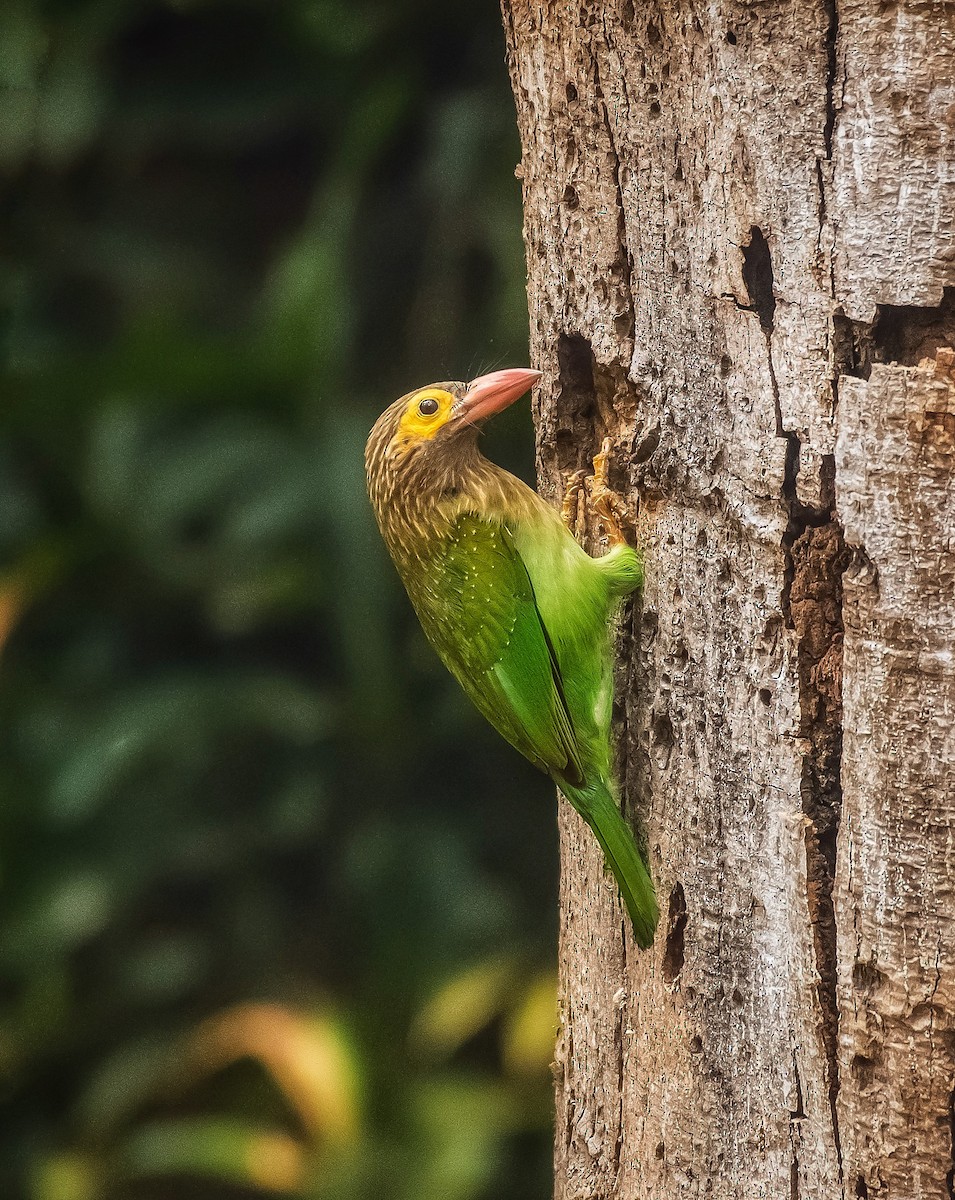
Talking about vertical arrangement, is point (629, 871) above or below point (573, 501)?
below

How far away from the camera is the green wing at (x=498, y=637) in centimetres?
288

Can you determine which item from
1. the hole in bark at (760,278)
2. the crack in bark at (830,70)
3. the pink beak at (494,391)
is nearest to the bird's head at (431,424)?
the pink beak at (494,391)

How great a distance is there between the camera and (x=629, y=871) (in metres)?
2.56

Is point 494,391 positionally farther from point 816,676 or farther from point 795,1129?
point 795,1129

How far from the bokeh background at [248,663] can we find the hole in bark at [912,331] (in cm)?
271

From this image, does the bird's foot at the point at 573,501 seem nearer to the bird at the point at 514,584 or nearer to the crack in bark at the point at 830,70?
the bird at the point at 514,584

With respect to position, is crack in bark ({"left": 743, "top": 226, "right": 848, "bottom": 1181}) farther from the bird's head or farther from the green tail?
the bird's head

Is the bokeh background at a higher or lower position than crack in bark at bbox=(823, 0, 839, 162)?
lower

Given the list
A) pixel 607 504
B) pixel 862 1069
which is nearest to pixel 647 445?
pixel 607 504

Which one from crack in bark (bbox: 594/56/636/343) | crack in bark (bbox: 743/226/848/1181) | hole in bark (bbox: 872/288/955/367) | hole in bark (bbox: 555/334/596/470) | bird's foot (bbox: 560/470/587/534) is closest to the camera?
Result: hole in bark (bbox: 872/288/955/367)

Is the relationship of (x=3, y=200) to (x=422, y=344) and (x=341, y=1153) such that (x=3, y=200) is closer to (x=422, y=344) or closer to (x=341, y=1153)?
(x=422, y=344)

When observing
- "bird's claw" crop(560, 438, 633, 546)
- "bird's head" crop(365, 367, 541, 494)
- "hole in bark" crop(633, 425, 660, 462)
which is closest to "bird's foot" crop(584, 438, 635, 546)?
"bird's claw" crop(560, 438, 633, 546)

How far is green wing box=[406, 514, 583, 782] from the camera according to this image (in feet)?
9.44

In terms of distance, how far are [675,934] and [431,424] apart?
131cm
